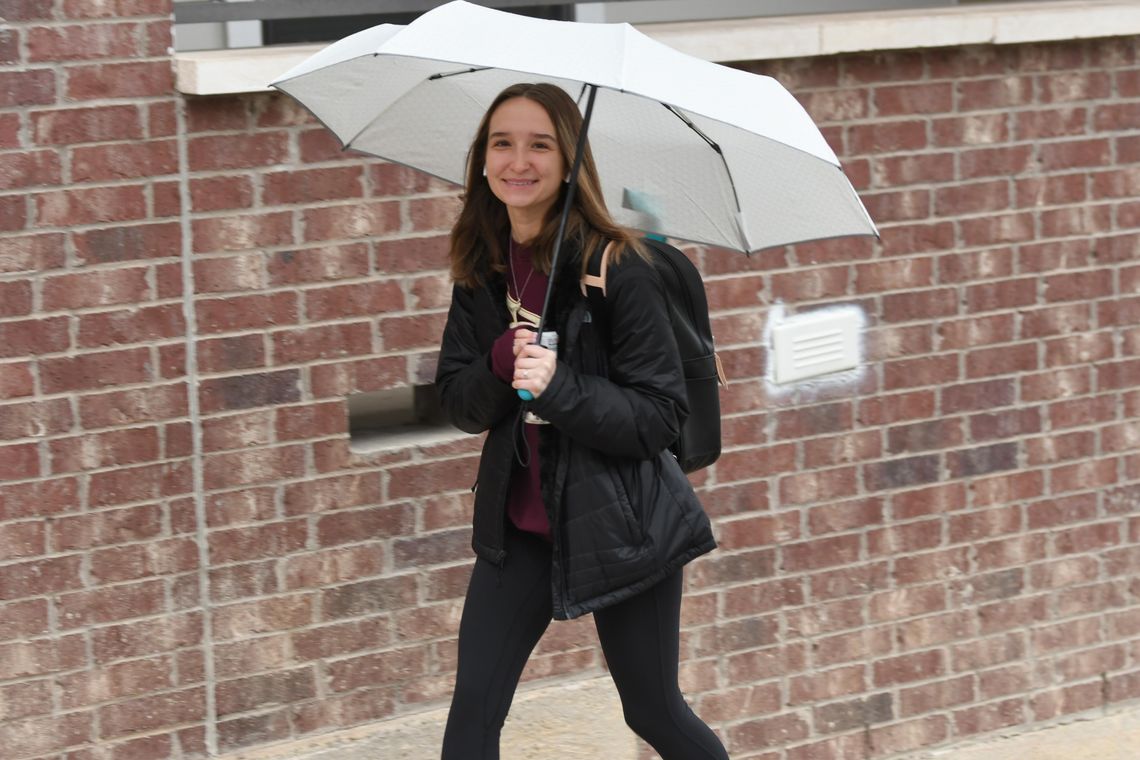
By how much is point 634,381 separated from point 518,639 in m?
0.63

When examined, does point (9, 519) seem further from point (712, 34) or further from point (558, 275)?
point (712, 34)

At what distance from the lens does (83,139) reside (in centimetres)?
401

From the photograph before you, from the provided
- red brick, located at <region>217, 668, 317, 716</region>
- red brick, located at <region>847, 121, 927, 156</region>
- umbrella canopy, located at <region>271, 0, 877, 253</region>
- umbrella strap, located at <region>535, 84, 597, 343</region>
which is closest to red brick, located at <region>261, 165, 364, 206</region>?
umbrella canopy, located at <region>271, 0, 877, 253</region>

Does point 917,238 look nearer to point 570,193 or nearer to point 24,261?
point 570,193

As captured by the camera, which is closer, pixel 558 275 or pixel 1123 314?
pixel 558 275

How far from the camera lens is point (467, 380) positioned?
351 centimetres

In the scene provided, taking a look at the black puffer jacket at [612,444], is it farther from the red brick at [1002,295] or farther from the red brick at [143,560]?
the red brick at [1002,295]

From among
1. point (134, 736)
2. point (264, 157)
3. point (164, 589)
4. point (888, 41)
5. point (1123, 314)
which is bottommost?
point (134, 736)

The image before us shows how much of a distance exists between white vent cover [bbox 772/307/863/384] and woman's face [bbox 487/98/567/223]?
5.48ft

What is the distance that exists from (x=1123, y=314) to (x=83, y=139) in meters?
3.32

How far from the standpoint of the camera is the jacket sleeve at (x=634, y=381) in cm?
336

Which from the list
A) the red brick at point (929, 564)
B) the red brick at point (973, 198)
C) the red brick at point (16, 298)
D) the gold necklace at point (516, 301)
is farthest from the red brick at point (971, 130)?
the red brick at point (16, 298)

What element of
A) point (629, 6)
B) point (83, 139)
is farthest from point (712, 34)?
point (83, 139)

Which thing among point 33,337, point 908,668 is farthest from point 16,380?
point 908,668
